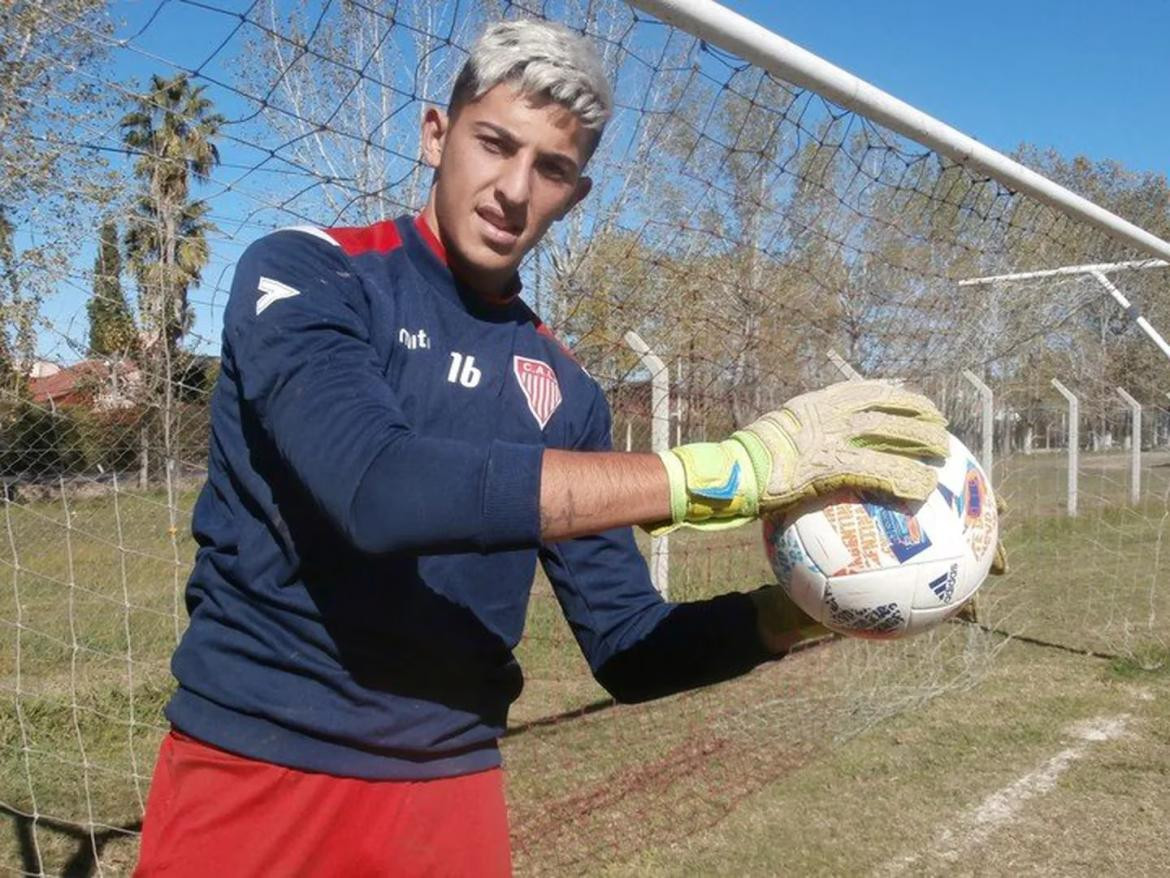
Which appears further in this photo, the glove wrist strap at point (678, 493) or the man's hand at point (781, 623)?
the man's hand at point (781, 623)

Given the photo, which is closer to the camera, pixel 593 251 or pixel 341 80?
pixel 341 80

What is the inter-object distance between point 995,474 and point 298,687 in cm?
675

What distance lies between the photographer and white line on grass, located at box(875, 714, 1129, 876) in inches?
177

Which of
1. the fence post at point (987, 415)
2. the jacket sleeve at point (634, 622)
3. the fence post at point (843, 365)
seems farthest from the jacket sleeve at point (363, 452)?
the fence post at point (987, 415)

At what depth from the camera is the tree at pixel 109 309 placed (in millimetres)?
3596

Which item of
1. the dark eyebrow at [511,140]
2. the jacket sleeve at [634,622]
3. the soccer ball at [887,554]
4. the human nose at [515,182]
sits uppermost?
the dark eyebrow at [511,140]

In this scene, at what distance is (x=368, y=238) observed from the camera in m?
1.90

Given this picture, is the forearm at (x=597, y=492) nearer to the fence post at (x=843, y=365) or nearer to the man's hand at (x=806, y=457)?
the man's hand at (x=806, y=457)

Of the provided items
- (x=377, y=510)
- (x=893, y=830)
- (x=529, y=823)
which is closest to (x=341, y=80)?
(x=377, y=510)

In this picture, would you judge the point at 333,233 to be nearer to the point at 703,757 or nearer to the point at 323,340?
the point at 323,340

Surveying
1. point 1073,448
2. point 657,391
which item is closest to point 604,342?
point 657,391

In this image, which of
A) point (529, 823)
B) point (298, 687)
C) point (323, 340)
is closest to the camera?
point (323, 340)

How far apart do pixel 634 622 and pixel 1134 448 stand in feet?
42.3

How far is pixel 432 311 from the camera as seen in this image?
1.89 meters
